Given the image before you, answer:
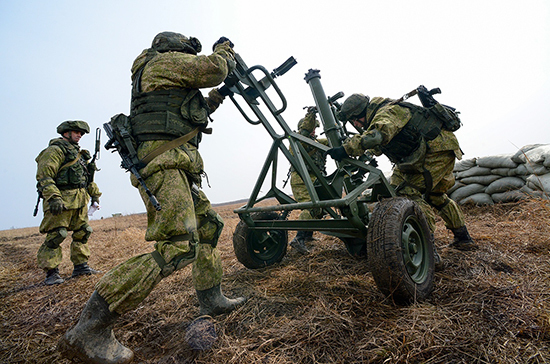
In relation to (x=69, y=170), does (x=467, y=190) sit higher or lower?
lower

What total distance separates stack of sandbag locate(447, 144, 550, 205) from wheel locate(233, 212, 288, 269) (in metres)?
4.45

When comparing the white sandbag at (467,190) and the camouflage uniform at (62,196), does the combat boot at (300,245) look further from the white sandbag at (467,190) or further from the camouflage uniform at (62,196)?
A: the white sandbag at (467,190)

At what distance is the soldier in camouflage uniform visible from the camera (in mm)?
4031

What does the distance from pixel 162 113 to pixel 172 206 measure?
0.69 meters

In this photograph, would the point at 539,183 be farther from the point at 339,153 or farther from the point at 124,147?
the point at 124,147

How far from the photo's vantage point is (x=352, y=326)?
183cm

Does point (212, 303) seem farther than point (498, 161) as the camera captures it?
No

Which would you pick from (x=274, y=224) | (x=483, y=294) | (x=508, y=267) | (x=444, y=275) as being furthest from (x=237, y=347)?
(x=508, y=267)

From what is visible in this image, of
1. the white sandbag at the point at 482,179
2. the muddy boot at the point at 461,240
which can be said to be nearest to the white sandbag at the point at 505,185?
the white sandbag at the point at 482,179

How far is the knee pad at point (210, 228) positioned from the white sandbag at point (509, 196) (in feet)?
17.6

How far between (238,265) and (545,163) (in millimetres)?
5433

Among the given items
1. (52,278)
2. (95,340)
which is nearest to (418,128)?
(95,340)

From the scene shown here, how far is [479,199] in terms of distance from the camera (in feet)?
19.6

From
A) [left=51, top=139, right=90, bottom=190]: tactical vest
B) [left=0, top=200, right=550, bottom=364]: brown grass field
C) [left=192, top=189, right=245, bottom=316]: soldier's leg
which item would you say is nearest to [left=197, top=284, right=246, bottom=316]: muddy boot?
[left=192, top=189, right=245, bottom=316]: soldier's leg
